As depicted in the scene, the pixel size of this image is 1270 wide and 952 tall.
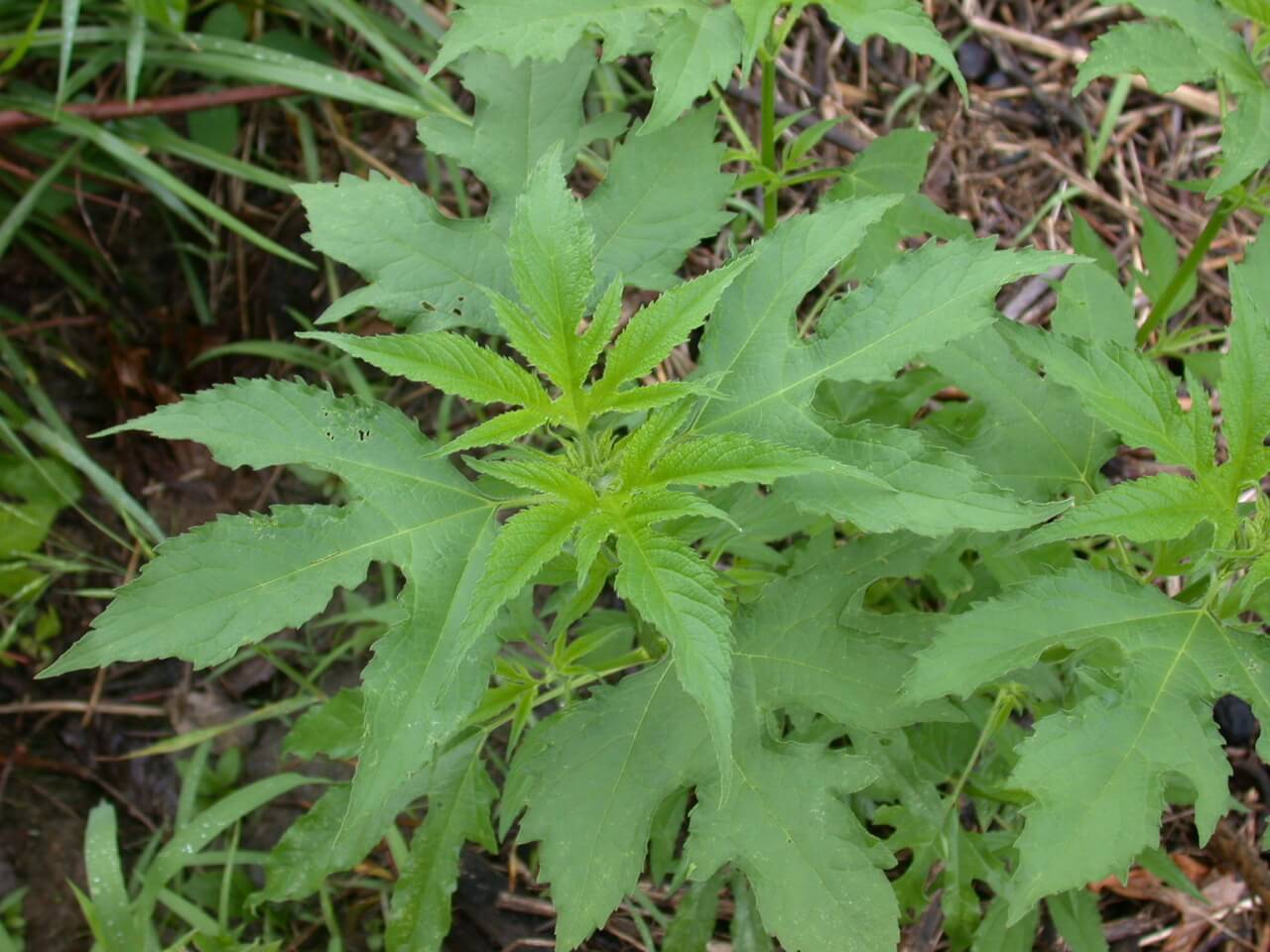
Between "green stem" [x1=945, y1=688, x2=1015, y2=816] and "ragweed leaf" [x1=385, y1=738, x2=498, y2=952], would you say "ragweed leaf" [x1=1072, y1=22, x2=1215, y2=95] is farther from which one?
"ragweed leaf" [x1=385, y1=738, x2=498, y2=952]

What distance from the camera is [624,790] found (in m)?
1.76

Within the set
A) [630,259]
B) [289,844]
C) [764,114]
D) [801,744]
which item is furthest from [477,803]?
[764,114]

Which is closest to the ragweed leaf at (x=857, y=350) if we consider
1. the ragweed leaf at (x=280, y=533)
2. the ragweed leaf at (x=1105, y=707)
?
the ragweed leaf at (x=1105, y=707)

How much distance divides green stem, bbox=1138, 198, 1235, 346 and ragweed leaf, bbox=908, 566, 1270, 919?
91cm

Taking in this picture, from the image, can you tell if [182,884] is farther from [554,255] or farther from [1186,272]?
[1186,272]

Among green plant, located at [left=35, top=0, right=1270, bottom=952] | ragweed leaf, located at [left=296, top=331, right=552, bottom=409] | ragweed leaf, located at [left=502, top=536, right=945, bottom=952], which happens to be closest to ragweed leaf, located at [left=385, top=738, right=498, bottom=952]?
green plant, located at [left=35, top=0, right=1270, bottom=952]

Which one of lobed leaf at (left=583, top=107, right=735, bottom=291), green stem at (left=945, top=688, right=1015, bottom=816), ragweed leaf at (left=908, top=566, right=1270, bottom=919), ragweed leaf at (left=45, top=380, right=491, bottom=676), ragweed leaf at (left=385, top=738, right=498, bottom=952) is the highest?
lobed leaf at (left=583, top=107, right=735, bottom=291)

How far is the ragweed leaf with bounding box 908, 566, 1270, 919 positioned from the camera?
1534mm

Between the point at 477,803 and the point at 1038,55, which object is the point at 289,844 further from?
the point at 1038,55

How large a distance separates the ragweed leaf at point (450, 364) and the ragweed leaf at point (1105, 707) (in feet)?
2.50

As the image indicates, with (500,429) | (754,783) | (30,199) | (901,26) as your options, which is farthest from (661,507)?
(30,199)

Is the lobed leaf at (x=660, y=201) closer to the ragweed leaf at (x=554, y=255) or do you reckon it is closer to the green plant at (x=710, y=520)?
the green plant at (x=710, y=520)

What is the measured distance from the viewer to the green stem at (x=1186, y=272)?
237cm

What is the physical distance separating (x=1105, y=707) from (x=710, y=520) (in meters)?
0.73
